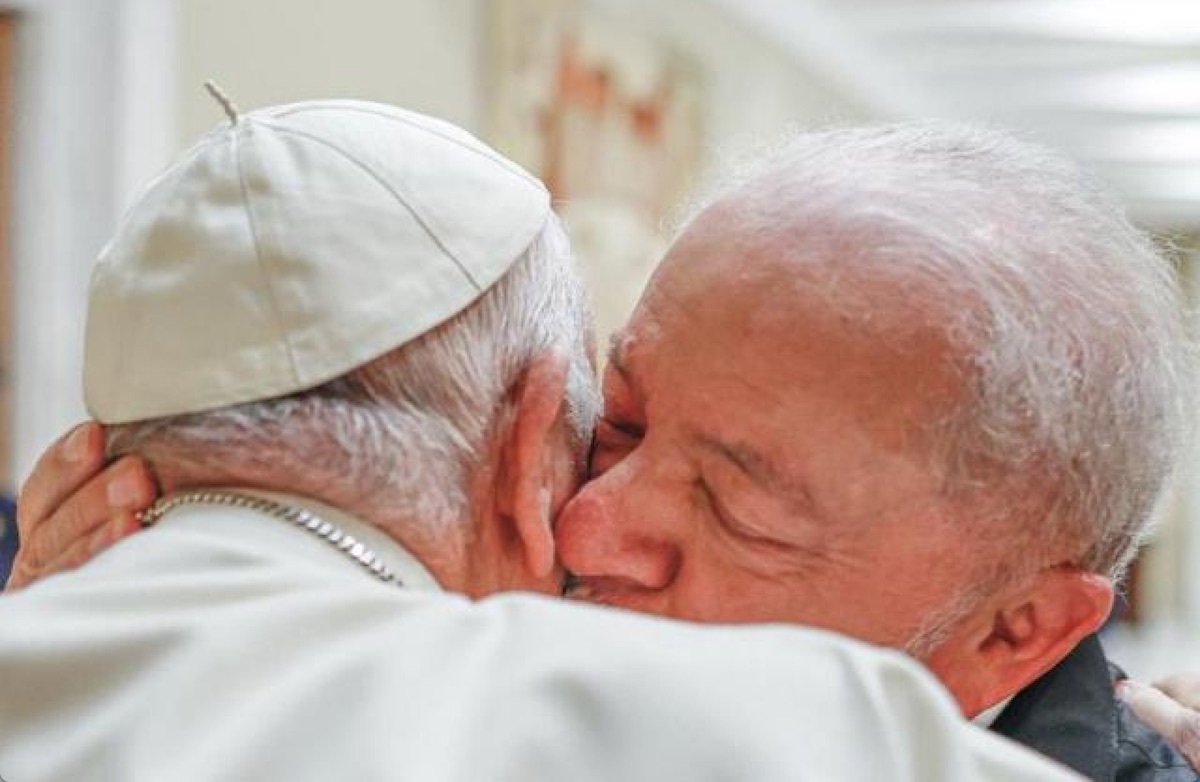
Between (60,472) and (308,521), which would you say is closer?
(308,521)

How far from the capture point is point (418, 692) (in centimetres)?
85

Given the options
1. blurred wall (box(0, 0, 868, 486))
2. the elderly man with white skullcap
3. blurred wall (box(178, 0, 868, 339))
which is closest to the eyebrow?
the elderly man with white skullcap

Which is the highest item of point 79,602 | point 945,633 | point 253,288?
point 253,288

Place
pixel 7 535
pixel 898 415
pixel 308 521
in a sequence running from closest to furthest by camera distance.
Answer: pixel 308 521 < pixel 898 415 < pixel 7 535

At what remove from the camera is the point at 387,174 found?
1.08 metres

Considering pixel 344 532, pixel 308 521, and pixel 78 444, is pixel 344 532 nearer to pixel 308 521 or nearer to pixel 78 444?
pixel 308 521

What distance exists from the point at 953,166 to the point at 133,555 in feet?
2.09

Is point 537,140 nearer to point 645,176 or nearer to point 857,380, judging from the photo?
point 645,176

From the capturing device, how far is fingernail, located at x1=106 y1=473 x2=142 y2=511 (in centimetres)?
104

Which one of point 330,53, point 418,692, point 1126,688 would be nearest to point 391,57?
point 330,53

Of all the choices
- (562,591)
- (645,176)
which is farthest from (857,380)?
(645,176)

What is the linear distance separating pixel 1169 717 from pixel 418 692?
2.63 ft

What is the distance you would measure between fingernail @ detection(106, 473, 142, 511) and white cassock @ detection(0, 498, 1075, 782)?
116mm

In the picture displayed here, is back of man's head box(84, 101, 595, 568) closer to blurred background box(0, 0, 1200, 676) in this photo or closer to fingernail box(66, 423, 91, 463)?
fingernail box(66, 423, 91, 463)
